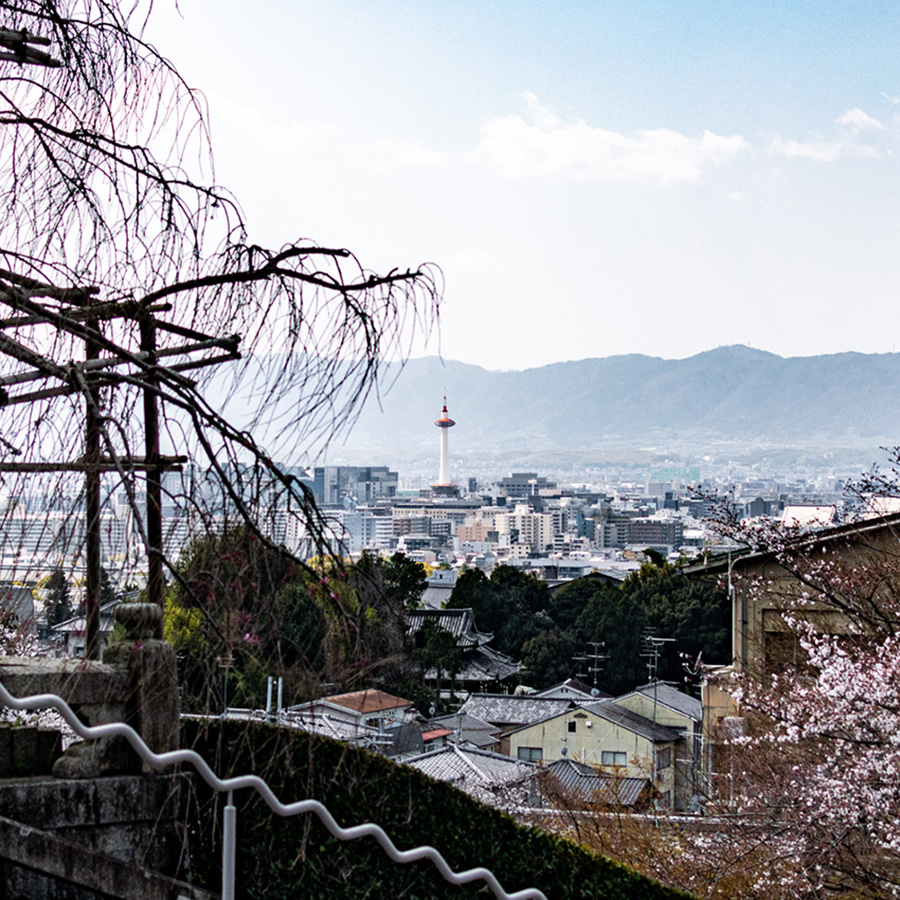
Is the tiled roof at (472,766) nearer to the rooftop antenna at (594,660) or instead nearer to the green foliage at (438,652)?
the green foliage at (438,652)

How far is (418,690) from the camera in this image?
89.9 feet

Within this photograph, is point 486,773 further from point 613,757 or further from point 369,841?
point 369,841

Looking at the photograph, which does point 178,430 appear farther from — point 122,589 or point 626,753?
point 626,753

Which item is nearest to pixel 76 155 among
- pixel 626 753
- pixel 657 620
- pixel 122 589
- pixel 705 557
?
pixel 122 589

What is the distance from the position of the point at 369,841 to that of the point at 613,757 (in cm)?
1927

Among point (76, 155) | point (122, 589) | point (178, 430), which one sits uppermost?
point (76, 155)

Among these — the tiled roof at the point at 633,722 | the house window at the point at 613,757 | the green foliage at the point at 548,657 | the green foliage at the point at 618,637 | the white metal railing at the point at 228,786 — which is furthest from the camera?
the green foliage at the point at 548,657

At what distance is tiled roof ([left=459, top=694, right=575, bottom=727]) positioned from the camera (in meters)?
25.4

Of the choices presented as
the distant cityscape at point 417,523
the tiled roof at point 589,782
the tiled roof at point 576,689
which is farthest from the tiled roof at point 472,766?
the tiled roof at point 576,689

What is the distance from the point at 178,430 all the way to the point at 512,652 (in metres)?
34.2

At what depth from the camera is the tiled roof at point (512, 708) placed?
2544 centimetres

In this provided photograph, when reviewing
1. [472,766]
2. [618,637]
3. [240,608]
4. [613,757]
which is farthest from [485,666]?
Answer: [240,608]

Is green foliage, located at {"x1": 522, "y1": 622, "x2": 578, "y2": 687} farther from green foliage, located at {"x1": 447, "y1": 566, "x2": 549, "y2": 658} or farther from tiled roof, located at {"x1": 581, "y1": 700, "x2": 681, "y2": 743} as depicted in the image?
tiled roof, located at {"x1": 581, "y1": 700, "x2": 681, "y2": 743}

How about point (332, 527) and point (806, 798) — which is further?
point (806, 798)
